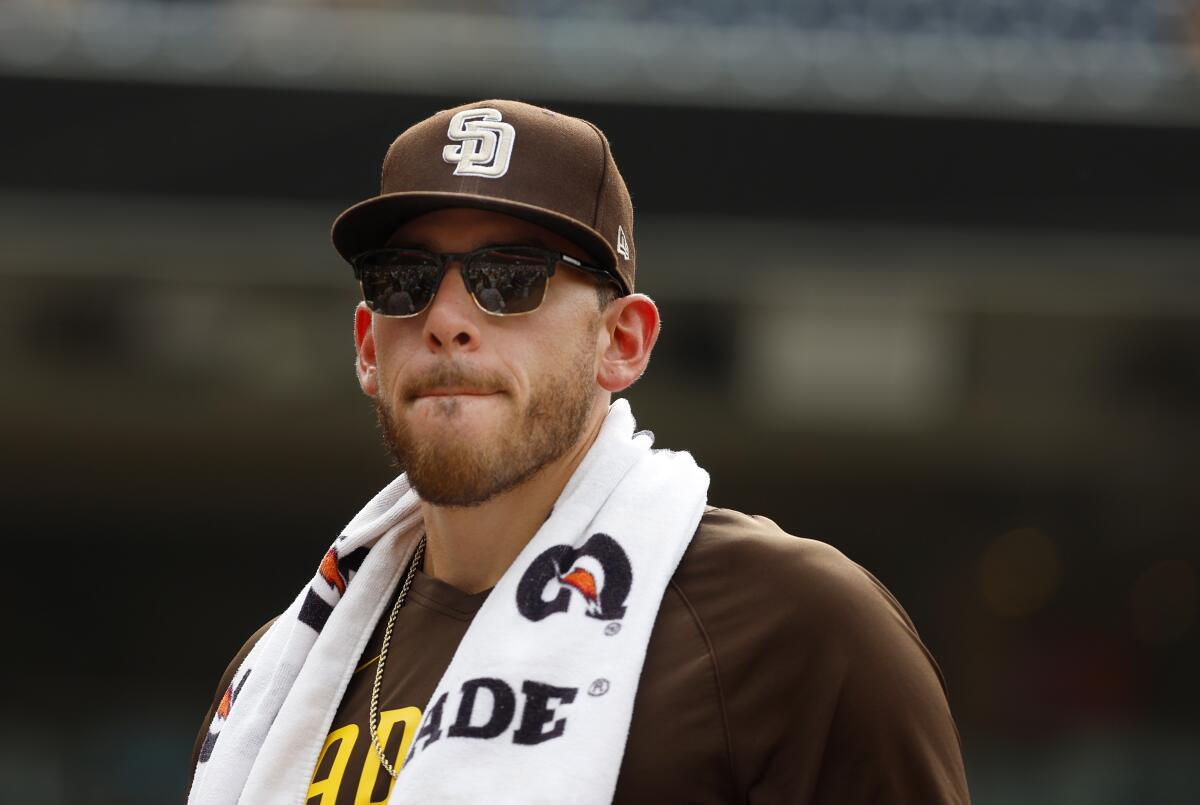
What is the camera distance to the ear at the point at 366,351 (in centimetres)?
242

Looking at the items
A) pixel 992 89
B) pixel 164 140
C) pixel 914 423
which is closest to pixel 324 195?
pixel 164 140

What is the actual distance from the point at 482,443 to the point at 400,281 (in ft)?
0.88

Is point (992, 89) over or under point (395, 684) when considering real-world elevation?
over

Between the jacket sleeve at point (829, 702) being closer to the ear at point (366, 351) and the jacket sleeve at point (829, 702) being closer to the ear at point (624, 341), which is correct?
the ear at point (624, 341)

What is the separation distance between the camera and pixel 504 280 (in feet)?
7.27

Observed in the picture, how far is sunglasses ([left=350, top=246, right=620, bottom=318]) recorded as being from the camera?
2.22 metres

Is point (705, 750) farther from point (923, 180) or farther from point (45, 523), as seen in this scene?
point (45, 523)

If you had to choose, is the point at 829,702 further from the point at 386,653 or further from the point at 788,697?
the point at 386,653

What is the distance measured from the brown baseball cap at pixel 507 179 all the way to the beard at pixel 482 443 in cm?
21

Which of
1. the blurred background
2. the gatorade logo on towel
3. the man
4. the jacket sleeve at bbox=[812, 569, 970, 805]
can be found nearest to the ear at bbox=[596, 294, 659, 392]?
the man

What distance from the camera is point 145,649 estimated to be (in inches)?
498

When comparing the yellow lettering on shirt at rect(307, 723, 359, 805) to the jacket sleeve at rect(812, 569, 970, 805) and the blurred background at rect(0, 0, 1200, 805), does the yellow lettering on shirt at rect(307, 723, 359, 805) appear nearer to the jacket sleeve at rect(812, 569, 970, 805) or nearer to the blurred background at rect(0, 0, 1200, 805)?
the jacket sleeve at rect(812, 569, 970, 805)

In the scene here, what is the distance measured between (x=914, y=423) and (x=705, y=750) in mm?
9888

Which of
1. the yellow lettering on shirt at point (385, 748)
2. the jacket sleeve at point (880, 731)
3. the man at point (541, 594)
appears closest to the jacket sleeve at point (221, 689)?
the man at point (541, 594)
